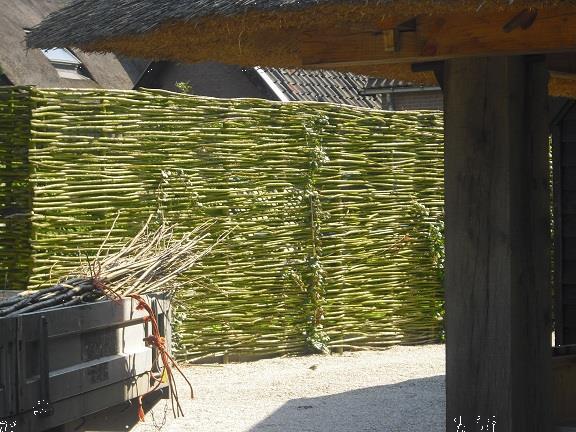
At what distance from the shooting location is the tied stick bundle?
5477mm

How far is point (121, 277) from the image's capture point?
6.54 meters

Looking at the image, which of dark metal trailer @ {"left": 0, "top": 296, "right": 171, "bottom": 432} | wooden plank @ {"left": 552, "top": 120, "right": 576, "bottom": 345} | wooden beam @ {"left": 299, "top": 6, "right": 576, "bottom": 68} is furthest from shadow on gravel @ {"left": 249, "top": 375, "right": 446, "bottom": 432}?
wooden beam @ {"left": 299, "top": 6, "right": 576, "bottom": 68}

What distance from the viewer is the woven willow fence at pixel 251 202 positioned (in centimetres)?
839

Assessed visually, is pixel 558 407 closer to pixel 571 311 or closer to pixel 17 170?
pixel 571 311

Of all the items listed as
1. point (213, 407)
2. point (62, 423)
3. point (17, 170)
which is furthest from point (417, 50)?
point (17, 170)

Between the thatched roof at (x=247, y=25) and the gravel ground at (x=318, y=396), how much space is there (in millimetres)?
2506

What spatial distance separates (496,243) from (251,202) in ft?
16.2

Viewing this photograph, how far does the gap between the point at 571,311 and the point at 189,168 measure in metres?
3.77

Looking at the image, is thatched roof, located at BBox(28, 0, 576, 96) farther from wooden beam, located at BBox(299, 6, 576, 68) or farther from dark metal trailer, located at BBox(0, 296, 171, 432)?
dark metal trailer, located at BBox(0, 296, 171, 432)

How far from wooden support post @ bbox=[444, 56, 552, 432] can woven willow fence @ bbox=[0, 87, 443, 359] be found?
3.65 m

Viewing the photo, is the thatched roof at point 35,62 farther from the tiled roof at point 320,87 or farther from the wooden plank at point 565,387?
the wooden plank at point 565,387

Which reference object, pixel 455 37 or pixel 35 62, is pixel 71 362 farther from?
pixel 35 62

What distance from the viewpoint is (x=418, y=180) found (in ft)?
36.1

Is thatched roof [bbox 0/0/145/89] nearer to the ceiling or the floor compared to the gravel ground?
nearer to the ceiling
